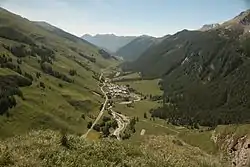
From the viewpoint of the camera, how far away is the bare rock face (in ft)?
389

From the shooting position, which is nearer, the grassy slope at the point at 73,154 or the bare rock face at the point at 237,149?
the grassy slope at the point at 73,154

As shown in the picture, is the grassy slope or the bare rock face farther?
the bare rock face

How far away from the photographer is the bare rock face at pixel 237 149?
119m

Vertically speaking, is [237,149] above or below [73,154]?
below

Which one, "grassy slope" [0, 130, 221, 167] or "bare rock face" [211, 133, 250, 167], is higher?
"grassy slope" [0, 130, 221, 167]

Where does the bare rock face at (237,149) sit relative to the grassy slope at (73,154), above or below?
below

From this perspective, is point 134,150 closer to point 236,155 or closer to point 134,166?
point 134,166

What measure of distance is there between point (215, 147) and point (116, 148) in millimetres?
80298

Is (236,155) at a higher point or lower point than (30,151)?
lower

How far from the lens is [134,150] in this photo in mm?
69438

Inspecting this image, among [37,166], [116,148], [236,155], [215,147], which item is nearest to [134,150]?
[116,148]

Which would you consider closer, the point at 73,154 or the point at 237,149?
the point at 73,154

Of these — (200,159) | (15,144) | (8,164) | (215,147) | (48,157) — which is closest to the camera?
(8,164)

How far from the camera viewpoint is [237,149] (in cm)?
12525
